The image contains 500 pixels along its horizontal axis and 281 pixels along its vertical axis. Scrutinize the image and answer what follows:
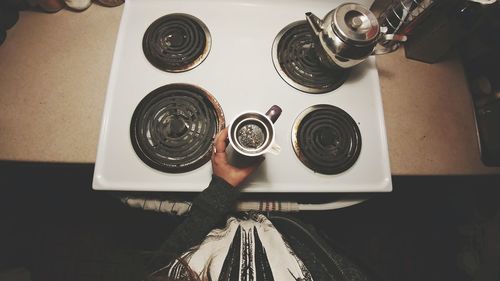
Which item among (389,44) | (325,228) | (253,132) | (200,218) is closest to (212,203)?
(200,218)

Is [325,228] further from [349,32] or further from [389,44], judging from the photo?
[349,32]

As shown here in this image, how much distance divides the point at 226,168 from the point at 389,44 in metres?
0.79

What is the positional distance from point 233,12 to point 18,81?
2.71 feet

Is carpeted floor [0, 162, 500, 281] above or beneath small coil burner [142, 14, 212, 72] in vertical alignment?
beneath

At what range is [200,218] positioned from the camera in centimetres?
86

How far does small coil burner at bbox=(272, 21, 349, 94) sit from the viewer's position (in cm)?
101

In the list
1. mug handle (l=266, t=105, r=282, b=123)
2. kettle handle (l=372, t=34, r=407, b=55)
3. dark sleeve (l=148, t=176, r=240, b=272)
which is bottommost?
dark sleeve (l=148, t=176, r=240, b=272)

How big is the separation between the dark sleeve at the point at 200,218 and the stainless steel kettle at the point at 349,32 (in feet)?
1.81

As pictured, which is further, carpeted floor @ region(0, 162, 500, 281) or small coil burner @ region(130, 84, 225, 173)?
carpeted floor @ region(0, 162, 500, 281)

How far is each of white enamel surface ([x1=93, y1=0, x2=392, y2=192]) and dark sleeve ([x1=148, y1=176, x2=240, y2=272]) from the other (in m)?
0.06

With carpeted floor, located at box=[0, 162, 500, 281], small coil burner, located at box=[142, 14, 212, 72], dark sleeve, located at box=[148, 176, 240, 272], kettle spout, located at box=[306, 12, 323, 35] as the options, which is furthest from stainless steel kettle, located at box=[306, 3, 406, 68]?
carpeted floor, located at box=[0, 162, 500, 281]

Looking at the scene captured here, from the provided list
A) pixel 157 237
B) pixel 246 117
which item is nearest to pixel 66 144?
pixel 246 117

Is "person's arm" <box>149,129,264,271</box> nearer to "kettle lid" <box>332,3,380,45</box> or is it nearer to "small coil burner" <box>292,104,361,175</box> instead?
"small coil burner" <box>292,104,361,175</box>

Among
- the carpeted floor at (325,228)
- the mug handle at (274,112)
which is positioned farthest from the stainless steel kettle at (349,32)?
the carpeted floor at (325,228)
